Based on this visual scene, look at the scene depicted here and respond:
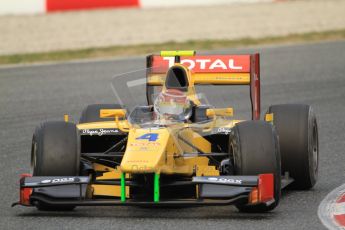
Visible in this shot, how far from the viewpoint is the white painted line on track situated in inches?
334

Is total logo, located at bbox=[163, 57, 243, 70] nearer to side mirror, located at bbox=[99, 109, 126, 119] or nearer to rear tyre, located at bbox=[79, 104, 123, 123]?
rear tyre, located at bbox=[79, 104, 123, 123]

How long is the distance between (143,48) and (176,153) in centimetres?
1250

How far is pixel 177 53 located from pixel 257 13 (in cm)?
1506

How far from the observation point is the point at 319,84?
1786cm

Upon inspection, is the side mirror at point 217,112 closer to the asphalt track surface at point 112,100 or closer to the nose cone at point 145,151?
the nose cone at point 145,151

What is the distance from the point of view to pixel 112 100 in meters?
16.9

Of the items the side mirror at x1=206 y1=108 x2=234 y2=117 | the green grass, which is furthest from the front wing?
the green grass

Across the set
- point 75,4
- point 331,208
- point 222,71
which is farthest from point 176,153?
point 75,4

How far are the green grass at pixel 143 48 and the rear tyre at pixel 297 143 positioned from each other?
1078cm

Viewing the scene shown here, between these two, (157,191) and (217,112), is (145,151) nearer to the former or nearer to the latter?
(157,191)

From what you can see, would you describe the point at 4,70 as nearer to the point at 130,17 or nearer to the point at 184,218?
the point at 130,17

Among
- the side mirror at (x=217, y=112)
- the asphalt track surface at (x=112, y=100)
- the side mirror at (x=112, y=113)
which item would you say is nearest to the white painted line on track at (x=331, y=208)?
the asphalt track surface at (x=112, y=100)

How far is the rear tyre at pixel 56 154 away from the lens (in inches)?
356

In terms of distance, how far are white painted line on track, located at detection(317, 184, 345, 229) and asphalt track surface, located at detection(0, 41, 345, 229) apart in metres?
0.07
